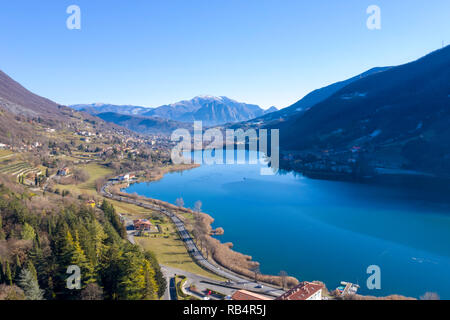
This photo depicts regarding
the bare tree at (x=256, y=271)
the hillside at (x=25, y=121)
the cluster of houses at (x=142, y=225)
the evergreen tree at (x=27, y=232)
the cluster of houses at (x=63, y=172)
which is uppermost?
the hillside at (x=25, y=121)

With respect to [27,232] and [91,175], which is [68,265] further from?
[91,175]

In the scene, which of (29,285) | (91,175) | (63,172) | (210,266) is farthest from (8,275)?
(91,175)

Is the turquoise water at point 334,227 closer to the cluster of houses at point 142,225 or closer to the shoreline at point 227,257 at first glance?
the shoreline at point 227,257

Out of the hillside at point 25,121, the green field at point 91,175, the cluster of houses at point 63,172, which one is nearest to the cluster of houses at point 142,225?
the green field at point 91,175

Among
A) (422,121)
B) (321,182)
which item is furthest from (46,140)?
(422,121)

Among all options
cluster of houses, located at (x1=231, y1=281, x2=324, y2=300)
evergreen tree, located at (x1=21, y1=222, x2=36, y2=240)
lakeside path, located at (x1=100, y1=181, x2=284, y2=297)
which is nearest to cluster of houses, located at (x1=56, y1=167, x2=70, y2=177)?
lakeside path, located at (x1=100, y1=181, x2=284, y2=297)

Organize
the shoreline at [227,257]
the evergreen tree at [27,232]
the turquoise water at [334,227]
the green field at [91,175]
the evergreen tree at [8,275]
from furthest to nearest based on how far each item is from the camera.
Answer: the green field at [91,175] < the turquoise water at [334,227] < the shoreline at [227,257] < the evergreen tree at [27,232] < the evergreen tree at [8,275]
